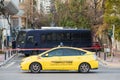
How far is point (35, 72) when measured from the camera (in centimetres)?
2570

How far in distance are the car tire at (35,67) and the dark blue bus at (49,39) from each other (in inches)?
779

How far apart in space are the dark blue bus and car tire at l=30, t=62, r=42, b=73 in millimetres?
19782

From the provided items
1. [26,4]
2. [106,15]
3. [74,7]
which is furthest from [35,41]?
[26,4]

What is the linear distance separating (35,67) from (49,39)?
21.0 meters

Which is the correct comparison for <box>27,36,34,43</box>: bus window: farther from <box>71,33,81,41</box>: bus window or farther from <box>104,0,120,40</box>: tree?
<box>104,0,120,40</box>: tree

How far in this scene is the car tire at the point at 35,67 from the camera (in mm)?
25750

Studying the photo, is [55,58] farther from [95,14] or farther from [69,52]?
[95,14]

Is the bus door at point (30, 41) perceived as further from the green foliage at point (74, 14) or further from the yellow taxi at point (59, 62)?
the yellow taxi at point (59, 62)

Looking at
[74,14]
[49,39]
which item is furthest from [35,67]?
[74,14]

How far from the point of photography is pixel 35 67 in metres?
25.8

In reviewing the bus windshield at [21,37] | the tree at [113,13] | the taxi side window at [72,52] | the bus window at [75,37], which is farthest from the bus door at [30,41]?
the taxi side window at [72,52]

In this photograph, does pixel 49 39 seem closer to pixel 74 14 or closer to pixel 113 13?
pixel 113 13

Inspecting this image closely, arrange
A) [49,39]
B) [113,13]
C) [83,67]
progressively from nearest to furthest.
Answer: [83,67] → [113,13] → [49,39]

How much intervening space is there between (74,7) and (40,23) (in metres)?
22.4
